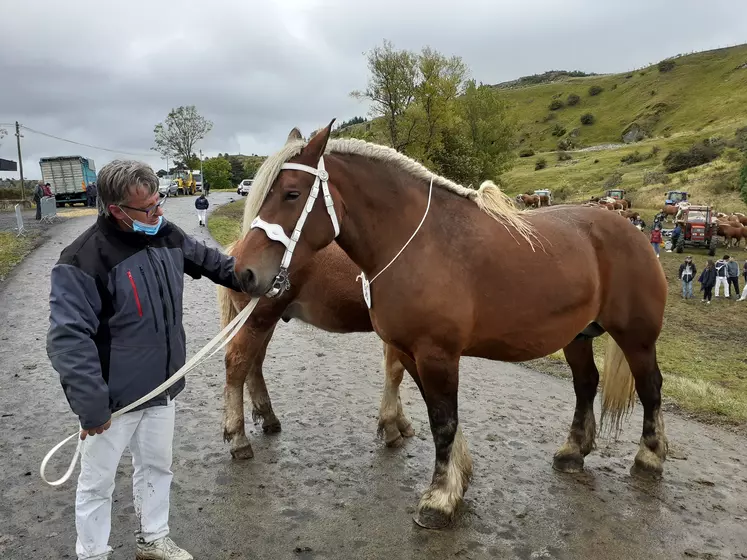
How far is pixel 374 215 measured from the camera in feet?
10.9

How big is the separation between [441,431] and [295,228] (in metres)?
1.71

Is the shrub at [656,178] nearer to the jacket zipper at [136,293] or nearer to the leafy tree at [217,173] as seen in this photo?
the leafy tree at [217,173]

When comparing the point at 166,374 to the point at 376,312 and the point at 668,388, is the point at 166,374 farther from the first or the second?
the point at 668,388

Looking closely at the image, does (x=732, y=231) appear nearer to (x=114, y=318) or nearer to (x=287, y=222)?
(x=287, y=222)

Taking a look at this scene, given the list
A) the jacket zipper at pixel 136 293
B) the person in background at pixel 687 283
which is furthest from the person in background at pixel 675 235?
the jacket zipper at pixel 136 293

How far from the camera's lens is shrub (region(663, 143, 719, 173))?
52.4 meters

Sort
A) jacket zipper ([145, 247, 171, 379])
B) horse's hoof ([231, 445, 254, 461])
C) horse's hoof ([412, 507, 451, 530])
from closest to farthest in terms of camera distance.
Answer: jacket zipper ([145, 247, 171, 379]) → horse's hoof ([412, 507, 451, 530]) → horse's hoof ([231, 445, 254, 461])

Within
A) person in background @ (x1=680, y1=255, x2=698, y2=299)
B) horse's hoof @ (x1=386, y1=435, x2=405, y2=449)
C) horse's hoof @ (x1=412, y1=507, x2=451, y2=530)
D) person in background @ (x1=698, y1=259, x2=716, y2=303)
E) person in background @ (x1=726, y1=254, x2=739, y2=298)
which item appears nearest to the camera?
horse's hoof @ (x1=412, y1=507, x2=451, y2=530)

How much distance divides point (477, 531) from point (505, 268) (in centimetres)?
182

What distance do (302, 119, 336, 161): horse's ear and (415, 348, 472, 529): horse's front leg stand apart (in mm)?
1426

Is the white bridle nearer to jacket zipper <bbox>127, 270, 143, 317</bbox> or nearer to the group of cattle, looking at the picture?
jacket zipper <bbox>127, 270, 143, 317</bbox>

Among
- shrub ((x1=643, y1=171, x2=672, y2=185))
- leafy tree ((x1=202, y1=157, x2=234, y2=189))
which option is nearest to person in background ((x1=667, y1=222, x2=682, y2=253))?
shrub ((x1=643, y1=171, x2=672, y2=185))

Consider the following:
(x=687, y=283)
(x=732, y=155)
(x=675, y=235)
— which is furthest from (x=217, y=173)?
(x=687, y=283)

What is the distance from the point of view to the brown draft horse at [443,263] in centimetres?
302
